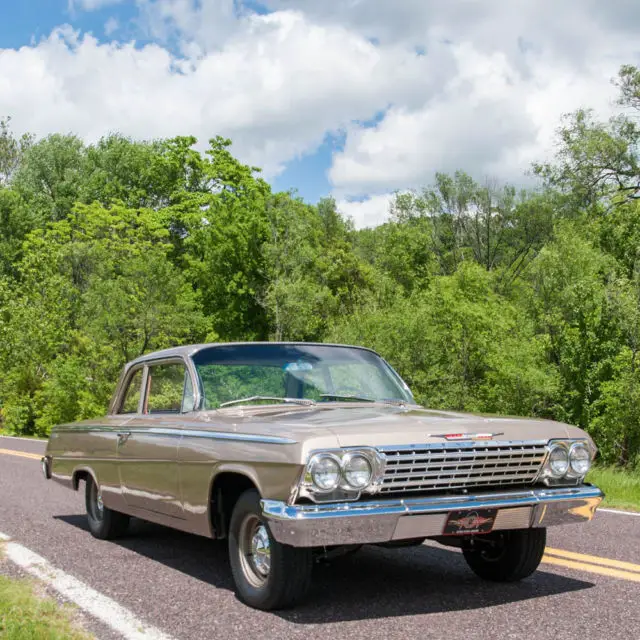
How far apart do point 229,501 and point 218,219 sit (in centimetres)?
4406

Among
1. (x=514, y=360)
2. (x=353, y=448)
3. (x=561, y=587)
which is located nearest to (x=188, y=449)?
(x=353, y=448)

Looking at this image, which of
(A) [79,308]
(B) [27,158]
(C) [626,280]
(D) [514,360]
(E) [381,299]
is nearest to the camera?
(C) [626,280]

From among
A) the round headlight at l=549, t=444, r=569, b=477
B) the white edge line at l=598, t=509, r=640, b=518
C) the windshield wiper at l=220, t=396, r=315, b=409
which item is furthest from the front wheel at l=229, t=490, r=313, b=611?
the white edge line at l=598, t=509, r=640, b=518

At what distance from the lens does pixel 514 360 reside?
30.6 metres

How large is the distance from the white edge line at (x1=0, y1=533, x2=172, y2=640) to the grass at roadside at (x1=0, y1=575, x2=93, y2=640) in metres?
0.16

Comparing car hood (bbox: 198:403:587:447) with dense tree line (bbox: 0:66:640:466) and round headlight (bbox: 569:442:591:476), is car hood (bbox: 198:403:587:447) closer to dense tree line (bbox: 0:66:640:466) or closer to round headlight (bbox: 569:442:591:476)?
round headlight (bbox: 569:442:591:476)

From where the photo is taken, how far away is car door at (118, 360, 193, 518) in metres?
6.15

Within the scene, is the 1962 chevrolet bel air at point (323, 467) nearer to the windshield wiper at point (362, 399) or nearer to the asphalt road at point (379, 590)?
the windshield wiper at point (362, 399)

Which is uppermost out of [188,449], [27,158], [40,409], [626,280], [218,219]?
[27,158]

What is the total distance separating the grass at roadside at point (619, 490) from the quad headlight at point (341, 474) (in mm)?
6153

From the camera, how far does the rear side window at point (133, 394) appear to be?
761 centimetres

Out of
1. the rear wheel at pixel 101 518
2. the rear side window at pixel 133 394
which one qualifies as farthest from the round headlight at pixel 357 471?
the rear wheel at pixel 101 518

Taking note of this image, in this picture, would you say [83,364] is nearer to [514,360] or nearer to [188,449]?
[514,360]

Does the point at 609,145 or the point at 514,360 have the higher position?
the point at 609,145
